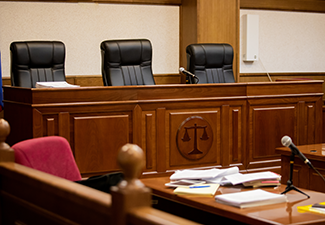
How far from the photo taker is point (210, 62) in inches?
202

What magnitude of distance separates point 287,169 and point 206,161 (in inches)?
42.7

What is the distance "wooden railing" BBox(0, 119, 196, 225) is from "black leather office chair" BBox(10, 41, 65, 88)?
10.3 feet

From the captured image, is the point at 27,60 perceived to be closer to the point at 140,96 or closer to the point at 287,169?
the point at 140,96

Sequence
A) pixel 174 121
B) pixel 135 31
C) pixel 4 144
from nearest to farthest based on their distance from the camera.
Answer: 1. pixel 4 144
2. pixel 174 121
3. pixel 135 31

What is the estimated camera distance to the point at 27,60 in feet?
14.7

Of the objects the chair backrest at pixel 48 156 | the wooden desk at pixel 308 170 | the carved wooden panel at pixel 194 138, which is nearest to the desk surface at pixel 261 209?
the chair backrest at pixel 48 156

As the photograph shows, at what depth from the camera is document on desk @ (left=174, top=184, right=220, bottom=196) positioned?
2119 millimetres

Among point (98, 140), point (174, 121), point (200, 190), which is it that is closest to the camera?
point (200, 190)

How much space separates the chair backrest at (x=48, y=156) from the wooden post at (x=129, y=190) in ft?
3.39

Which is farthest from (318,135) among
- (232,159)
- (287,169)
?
(287,169)

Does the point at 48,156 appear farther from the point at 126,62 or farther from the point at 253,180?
the point at 126,62

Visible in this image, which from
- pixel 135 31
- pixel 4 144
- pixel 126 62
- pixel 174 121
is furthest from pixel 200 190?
pixel 135 31

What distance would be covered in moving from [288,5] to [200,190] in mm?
5861

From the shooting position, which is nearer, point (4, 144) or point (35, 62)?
point (4, 144)
